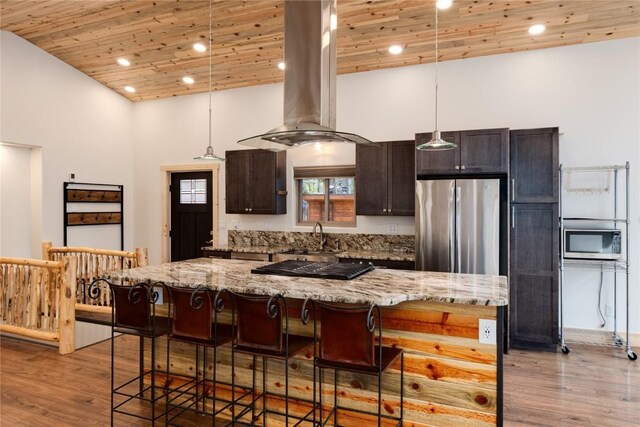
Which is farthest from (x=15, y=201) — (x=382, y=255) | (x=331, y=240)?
(x=382, y=255)

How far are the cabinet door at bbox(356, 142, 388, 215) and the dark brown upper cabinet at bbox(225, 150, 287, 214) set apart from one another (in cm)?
119

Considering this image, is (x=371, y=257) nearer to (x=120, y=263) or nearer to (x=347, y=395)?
(x=347, y=395)

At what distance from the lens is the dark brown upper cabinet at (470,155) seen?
173 inches

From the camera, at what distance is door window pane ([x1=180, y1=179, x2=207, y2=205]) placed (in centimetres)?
670

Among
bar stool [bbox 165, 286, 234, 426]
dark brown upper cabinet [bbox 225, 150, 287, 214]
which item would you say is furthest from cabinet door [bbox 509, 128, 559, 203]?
bar stool [bbox 165, 286, 234, 426]

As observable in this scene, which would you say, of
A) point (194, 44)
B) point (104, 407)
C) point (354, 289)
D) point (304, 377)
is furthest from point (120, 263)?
point (354, 289)

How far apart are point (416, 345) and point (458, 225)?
86.8 inches

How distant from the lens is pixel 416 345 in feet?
8.08

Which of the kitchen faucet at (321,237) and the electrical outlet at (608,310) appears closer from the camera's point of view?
the electrical outlet at (608,310)

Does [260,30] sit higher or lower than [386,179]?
higher

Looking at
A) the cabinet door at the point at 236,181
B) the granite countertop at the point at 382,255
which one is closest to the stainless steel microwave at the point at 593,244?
the granite countertop at the point at 382,255

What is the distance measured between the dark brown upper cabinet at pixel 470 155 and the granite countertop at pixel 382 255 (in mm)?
966

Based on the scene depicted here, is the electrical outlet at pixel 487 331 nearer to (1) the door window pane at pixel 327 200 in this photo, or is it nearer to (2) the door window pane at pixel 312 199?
(1) the door window pane at pixel 327 200

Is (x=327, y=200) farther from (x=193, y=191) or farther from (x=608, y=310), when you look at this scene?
(x=608, y=310)
